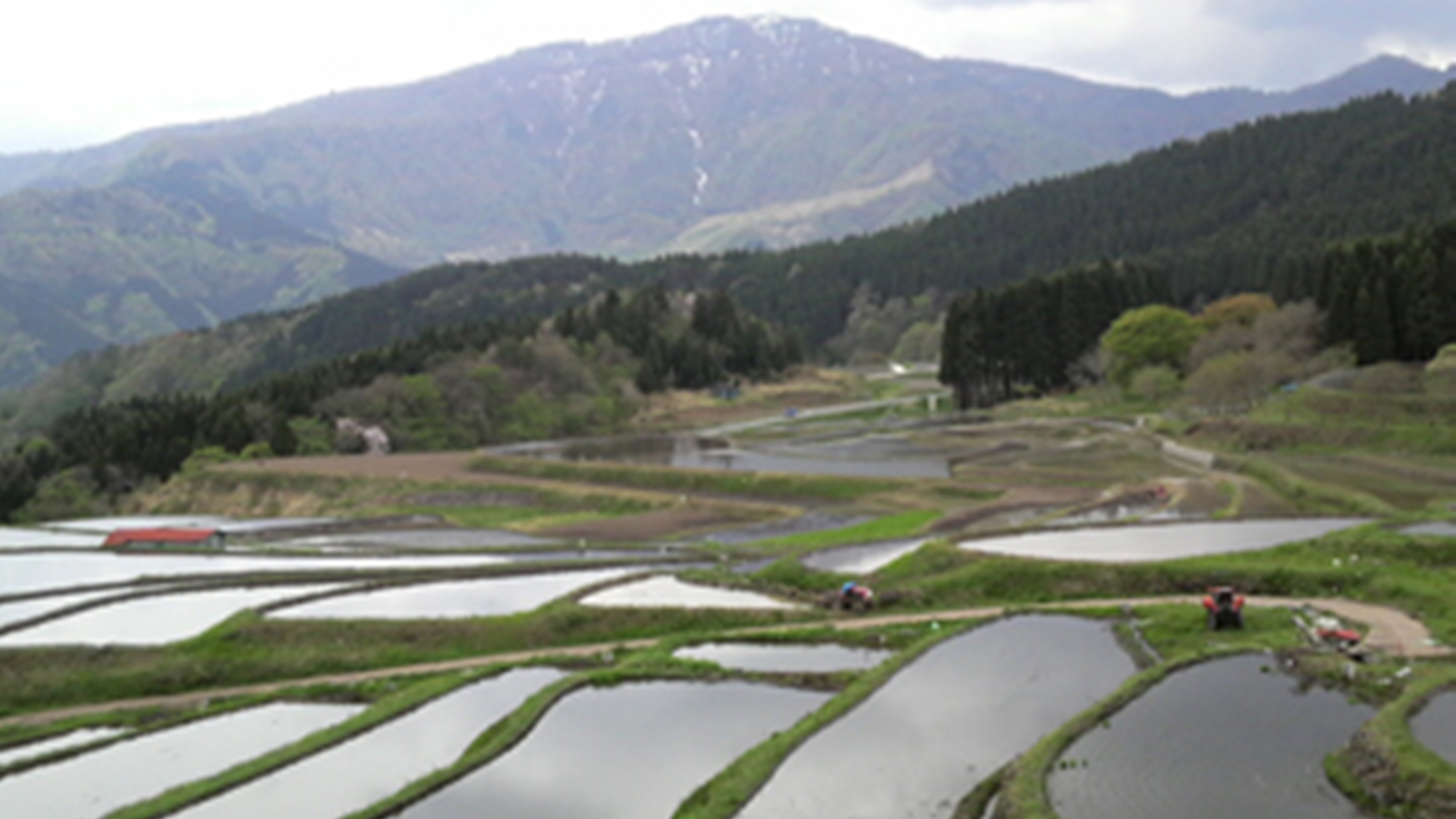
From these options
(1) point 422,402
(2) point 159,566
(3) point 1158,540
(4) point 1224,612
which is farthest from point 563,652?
(1) point 422,402

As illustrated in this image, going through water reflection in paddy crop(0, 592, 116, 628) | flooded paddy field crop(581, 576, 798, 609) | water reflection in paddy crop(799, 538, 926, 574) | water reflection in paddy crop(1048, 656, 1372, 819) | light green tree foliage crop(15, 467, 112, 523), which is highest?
water reflection in paddy crop(1048, 656, 1372, 819)

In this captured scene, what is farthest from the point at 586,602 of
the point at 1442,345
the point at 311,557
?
the point at 1442,345

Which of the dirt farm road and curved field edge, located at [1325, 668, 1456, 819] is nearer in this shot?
curved field edge, located at [1325, 668, 1456, 819]

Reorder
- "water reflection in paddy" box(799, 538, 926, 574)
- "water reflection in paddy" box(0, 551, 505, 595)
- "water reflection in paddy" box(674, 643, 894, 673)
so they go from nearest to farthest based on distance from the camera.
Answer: "water reflection in paddy" box(674, 643, 894, 673) < "water reflection in paddy" box(799, 538, 926, 574) < "water reflection in paddy" box(0, 551, 505, 595)

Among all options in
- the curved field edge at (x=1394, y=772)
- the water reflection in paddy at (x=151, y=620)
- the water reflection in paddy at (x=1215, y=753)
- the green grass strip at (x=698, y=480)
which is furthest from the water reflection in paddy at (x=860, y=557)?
the curved field edge at (x=1394, y=772)

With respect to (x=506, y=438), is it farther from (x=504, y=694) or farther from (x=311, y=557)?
(x=504, y=694)

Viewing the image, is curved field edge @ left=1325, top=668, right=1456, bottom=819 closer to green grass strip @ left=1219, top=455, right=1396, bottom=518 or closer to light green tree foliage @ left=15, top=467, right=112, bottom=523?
green grass strip @ left=1219, top=455, right=1396, bottom=518

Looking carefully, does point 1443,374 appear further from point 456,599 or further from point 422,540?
point 456,599

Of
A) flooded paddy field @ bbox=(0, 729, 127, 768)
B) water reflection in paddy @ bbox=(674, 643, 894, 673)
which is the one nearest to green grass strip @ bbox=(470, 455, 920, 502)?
water reflection in paddy @ bbox=(674, 643, 894, 673)
